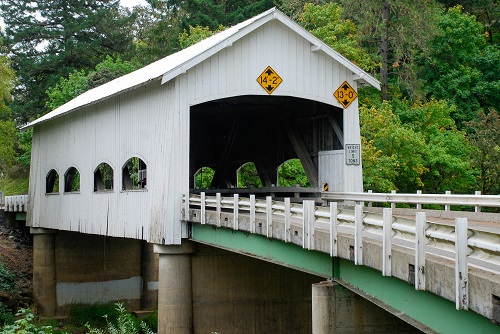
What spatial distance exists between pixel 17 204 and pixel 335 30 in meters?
16.5

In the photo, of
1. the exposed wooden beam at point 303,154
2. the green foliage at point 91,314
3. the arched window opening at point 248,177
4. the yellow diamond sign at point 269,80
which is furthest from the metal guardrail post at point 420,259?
the arched window opening at point 248,177

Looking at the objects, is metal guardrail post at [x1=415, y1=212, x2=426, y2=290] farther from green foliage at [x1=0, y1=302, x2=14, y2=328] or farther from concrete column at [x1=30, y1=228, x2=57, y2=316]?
concrete column at [x1=30, y1=228, x2=57, y2=316]

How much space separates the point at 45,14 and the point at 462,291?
5473 centimetres

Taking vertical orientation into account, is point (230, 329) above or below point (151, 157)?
below

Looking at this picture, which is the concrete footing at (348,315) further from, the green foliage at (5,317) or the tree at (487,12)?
the tree at (487,12)

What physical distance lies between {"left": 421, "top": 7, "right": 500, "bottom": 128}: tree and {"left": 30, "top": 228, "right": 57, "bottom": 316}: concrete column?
20.5 metres

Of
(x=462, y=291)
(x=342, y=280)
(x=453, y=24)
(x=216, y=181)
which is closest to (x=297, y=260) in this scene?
(x=342, y=280)

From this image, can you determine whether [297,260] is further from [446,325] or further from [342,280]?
[446,325]

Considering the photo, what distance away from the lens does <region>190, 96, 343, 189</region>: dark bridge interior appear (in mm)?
22625

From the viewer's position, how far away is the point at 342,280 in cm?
1263

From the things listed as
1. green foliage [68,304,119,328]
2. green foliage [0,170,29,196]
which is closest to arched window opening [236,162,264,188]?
green foliage [68,304,119,328]

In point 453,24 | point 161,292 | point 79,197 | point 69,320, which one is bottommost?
point 69,320

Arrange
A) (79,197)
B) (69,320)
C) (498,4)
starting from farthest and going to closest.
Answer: (498,4)
(69,320)
(79,197)

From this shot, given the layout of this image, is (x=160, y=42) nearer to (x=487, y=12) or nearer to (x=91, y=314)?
(x=487, y=12)
